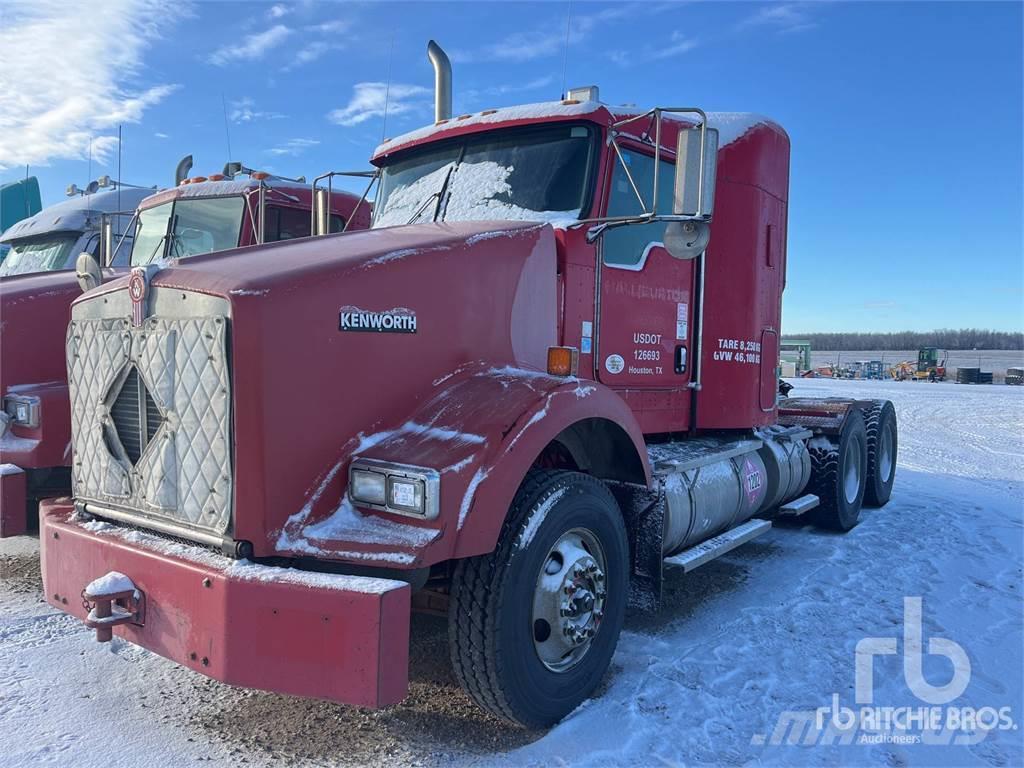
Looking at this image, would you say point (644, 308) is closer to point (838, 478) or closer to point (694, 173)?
point (694, 173)

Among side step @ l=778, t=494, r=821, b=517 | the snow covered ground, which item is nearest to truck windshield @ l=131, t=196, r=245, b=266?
the snow covered ground

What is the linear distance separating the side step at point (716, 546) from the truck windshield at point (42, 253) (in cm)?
816

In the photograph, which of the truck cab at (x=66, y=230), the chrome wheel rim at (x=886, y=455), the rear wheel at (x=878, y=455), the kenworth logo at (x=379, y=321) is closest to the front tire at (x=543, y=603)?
the kenworth logo at (x=379, y=321)

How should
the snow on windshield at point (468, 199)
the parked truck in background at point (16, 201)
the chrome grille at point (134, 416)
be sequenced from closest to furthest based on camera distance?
the chrome grille at point (134, 416), the snow on windshield at point (468, 199), the parked truck in background at point (16, 201)

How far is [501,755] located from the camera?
3.07 meters

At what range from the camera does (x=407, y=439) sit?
3.02m

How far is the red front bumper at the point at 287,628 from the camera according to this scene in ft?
8.50

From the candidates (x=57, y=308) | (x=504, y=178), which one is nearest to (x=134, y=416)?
(x=504, y=178)

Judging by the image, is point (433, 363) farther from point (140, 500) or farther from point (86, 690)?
point (86, 690)

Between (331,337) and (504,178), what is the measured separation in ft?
6.27

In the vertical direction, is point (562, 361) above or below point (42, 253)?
below

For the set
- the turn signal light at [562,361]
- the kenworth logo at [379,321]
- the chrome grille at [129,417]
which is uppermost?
the kenworth logo at [379,321]

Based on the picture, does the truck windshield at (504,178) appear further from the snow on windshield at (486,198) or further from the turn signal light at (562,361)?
the turn signal light at (562,361)

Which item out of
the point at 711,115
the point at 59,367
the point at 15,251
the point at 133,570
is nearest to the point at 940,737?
the point at 133,570
